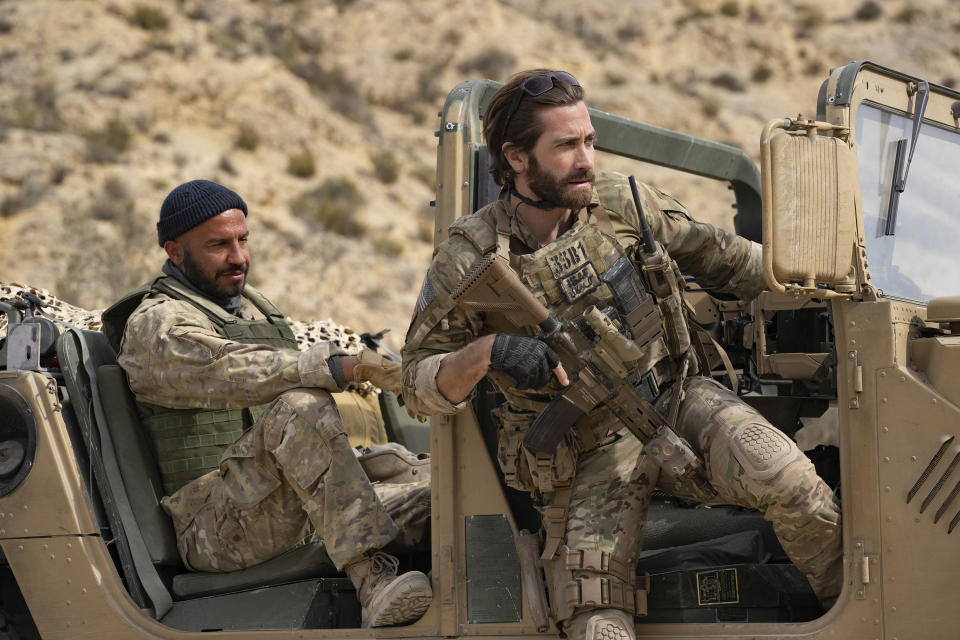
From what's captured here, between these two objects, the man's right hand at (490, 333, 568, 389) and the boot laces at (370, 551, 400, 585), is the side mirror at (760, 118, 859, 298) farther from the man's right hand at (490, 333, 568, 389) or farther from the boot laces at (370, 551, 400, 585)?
the boot laces at (370, 551, 400, 585)

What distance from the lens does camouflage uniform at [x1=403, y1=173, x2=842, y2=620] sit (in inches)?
126

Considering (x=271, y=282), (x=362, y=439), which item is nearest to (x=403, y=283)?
(x=271, y=282)

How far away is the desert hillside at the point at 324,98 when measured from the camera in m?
18.3

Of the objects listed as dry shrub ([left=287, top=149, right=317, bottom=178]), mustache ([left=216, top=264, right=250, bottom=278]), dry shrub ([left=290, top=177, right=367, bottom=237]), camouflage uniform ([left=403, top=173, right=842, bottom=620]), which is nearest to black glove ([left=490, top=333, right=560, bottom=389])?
camouflage uniform ([left=403, top=173, right=842, bottom=620])

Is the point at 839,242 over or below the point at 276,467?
over

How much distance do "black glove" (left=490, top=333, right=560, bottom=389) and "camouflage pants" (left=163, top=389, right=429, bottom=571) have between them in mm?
854

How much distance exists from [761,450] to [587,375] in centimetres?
50

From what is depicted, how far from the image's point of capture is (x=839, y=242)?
305 centimetres

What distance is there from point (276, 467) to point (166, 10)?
21815 mm

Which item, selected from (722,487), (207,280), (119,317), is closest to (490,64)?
(207,280)

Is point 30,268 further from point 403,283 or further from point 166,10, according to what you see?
point 166,10

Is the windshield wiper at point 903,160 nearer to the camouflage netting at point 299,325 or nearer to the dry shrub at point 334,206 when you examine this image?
the camouflage netting at point 299,325

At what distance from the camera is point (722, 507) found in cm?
409

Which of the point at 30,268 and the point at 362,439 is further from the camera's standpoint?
the point at 30,268
